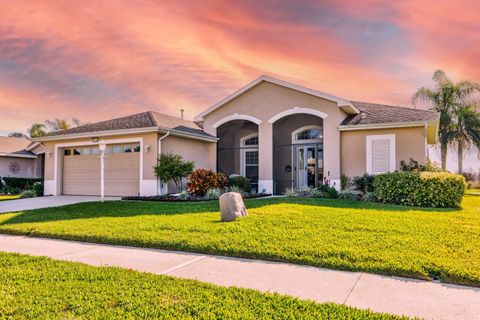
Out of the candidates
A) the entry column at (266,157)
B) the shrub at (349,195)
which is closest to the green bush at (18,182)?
the entry column at (266,157)

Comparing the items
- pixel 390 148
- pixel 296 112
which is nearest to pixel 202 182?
pixel 296 112

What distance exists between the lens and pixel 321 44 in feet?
41.3

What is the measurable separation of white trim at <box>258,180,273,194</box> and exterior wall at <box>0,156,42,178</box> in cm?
1882

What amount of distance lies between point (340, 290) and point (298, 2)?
9.49 meters

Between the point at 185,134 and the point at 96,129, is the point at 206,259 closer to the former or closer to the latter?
the point at 185,134

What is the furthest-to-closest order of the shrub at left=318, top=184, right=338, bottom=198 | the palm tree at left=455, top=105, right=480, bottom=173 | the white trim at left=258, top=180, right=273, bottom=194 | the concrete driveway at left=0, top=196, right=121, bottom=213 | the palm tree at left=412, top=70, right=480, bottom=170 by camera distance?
1. the palm tree at left=412, top=70, right=480, bottom=170
2. the palm tree at left=455, top=105, right=480, bottom=173
3. the white trim at left=258, top=180, right=273, bottom=194
4. the shrub at left=318, top=184, right=338, bottom=198
5. the concrete driveway at left=0, top=196, right=121, bottom=213

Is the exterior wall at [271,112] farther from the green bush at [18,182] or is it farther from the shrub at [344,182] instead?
the green bush at [18,182]

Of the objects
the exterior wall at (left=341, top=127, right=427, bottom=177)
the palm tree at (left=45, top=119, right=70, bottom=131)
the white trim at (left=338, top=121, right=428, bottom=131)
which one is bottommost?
the exterior wall at (left=341, top=127, right=427, bottom=177)

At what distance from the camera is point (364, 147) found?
14445 millimetres

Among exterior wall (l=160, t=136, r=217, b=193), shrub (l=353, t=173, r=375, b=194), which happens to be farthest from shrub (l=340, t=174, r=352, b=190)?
exterior wall (l=160, t=136, r=217, b=193)

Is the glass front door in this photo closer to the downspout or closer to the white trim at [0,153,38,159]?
the downspout

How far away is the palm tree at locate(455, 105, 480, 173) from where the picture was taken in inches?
1037

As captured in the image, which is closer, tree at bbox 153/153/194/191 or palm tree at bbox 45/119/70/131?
tree at bbox 153/153/194/191

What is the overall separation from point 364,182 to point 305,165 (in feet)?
12.2
